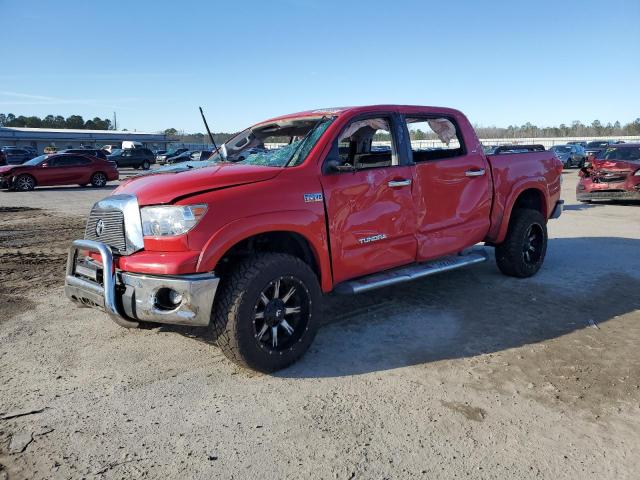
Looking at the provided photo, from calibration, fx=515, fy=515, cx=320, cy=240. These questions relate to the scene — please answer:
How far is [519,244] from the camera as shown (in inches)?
240

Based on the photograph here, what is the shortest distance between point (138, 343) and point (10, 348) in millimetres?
1039

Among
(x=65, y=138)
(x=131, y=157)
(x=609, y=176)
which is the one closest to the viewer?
(x=609, y=176)

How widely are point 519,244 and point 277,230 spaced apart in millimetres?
3514

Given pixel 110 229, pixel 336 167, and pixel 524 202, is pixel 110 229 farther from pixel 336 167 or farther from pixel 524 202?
pixel 524 202

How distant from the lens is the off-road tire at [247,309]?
3572 millimetres

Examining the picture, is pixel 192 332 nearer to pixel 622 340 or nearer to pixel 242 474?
pixel 242 474

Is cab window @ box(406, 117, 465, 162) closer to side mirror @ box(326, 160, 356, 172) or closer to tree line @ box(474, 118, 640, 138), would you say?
side mirror @ box(326, 160, 356, 172)

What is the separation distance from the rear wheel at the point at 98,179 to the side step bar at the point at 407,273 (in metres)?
21.2

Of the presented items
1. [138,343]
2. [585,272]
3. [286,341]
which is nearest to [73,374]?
[138,343]

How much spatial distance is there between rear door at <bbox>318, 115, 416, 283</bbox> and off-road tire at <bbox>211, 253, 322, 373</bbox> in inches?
23.4

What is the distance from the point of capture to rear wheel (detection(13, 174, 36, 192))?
67.9 ft

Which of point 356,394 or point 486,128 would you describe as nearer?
point 356,394

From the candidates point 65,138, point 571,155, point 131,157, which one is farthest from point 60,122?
point 571,155

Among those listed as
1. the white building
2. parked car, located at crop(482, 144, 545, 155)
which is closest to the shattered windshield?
parked car, located at crop(482, 144, 545, 155)
